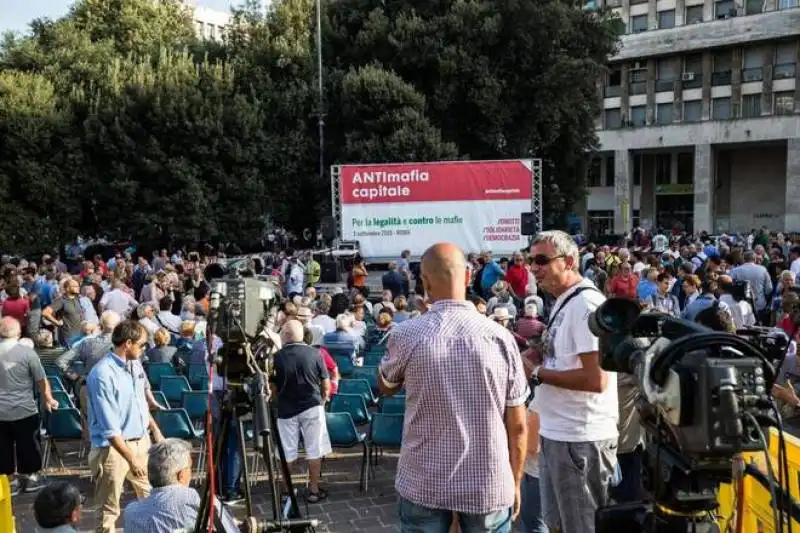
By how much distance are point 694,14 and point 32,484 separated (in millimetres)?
48864

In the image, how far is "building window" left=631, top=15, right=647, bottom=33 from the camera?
48.7 metres

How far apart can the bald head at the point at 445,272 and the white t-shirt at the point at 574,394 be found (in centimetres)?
81

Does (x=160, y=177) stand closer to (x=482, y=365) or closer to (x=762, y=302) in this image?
(x=762, y=302)

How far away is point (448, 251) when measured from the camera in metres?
3.03

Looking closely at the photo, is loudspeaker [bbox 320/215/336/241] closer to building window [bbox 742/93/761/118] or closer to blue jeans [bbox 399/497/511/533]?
blue jeans [bbox 399/497/511/533]

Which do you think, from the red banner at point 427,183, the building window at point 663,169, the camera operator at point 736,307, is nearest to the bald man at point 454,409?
the camera operator at point 736,307

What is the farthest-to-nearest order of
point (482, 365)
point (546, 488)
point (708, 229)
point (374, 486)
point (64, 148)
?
1. point (708, 229)
2. point (64, 148)
3. point (374, 486)
4. point (546, 488)
5. point (482, 365)

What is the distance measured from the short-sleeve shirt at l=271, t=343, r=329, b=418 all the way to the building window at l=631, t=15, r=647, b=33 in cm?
4826

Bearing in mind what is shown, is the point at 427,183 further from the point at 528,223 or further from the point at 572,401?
the point at 572,401

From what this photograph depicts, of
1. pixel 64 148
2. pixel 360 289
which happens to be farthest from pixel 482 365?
pixel 64 148

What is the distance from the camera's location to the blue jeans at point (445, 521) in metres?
2.91

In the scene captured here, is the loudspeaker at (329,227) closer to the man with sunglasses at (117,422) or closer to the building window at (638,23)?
the man with sunglasses at (117,422)

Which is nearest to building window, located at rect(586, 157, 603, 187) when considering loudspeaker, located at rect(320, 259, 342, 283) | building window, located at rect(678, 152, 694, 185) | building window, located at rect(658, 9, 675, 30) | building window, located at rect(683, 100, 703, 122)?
building window, located at rect(678, 152, 694, 185)

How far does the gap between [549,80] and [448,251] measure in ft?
76.7
